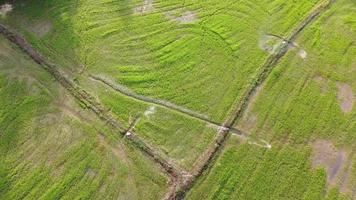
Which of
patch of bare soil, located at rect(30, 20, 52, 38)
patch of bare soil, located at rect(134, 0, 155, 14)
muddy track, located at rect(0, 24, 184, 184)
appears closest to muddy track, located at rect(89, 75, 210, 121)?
muddy track, located at rect(0, 24, 184, 184)

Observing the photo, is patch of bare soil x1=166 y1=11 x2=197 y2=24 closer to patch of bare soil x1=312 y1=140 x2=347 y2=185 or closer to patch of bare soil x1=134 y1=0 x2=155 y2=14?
patch of bare soil x1=134 y1=0 x2=155 y2=14

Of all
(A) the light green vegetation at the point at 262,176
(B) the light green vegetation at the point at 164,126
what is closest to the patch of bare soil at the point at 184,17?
(B) the light green vegetation at the point at 164,126

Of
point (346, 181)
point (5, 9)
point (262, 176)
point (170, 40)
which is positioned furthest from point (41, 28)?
point (346, 181)

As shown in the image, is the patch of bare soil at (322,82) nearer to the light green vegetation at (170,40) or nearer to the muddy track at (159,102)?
the light green vegetation at (170,40)

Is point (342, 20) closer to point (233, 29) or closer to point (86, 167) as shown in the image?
point (233, 29)

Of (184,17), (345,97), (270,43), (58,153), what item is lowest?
(58,153)

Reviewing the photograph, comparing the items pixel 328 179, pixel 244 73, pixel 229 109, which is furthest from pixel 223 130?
pixel 328 179

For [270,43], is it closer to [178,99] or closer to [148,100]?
[178,99]
